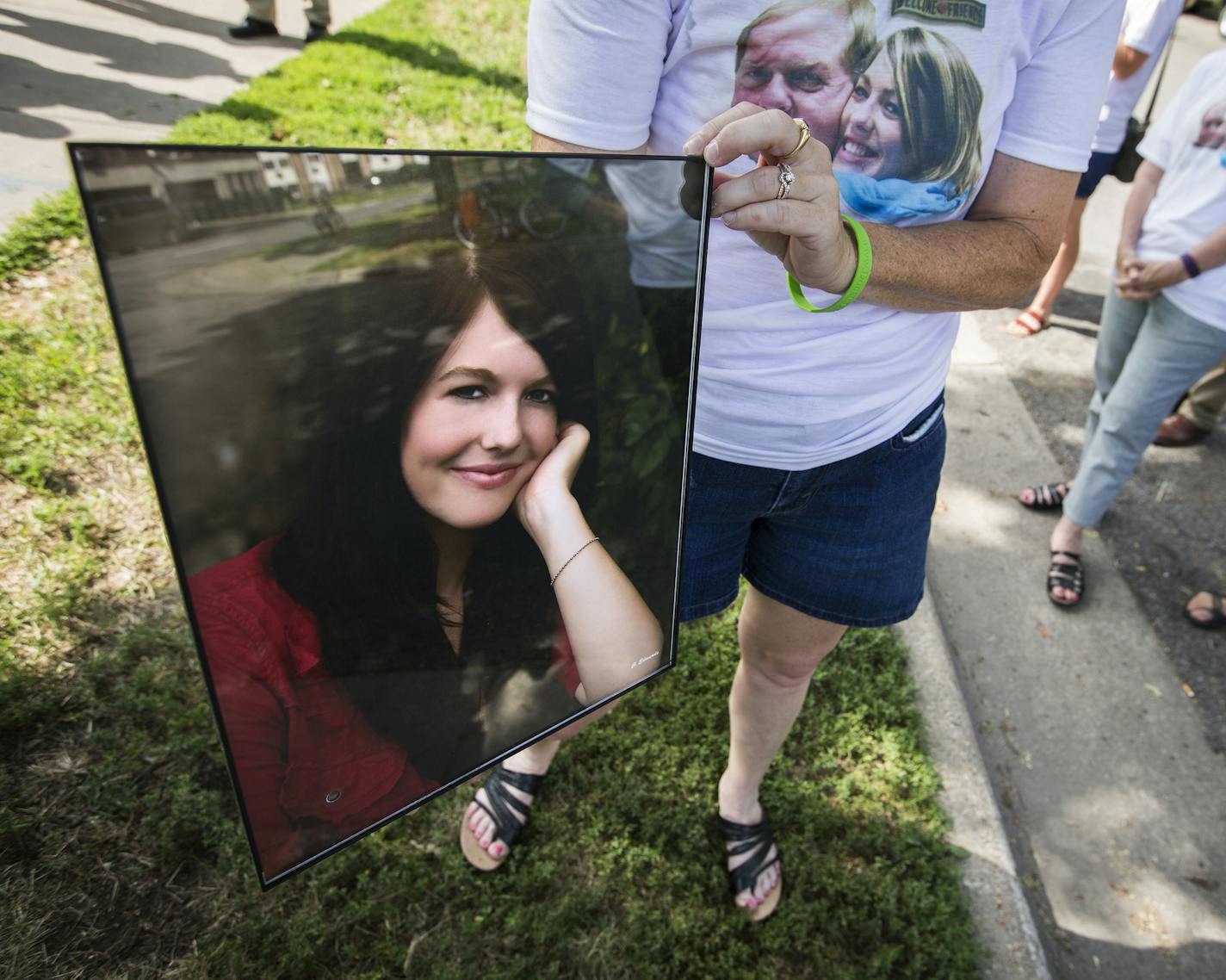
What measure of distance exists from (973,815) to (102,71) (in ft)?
18.8

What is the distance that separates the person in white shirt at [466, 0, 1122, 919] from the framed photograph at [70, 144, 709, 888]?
0.19m

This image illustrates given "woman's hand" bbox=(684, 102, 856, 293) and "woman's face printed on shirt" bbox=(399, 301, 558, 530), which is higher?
"woman's hand" bbox=(684, 102, 856, 293)

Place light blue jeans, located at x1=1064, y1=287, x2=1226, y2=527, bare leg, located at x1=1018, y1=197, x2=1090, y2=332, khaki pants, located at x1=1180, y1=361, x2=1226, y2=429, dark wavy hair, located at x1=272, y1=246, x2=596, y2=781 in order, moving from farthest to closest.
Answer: bare leg, located at x1=1018, y1=197, x2=1090, y2=332 < khaki pants, located at x1=1180, y1=361, x2=1226, y2=429 < light blue jeans, located at x1=1064, y1=287, x2=1226, y2=527 < dark wavy hair, located at x1=272, y1=246, x2=596, y2=781

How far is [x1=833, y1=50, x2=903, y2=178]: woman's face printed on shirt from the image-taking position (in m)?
1.07

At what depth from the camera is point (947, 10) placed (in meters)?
1.05

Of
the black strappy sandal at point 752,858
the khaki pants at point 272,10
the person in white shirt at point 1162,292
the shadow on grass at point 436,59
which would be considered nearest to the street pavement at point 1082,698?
the person in white shirt at point 1162,292

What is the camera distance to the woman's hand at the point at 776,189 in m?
0.86

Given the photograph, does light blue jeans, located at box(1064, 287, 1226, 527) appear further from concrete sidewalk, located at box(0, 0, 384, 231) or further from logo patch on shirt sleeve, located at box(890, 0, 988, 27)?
concrete sidewalk, located at box(0, 0, 384, 231)

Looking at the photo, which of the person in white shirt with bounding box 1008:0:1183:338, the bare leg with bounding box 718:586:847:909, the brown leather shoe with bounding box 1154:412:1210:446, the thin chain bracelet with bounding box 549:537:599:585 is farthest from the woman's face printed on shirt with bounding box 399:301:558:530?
the brown leather shoe with bounding box 1154:412:1210:446

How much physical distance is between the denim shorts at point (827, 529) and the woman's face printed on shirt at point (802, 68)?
0.55m

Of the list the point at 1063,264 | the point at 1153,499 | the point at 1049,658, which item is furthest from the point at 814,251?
the point at 1063,264

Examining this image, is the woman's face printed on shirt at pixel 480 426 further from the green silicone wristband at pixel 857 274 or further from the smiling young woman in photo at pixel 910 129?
the smiling young woman in photo at pixel 910 129

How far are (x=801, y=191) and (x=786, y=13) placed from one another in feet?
0.90

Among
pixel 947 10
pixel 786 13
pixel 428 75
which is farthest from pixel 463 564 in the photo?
pixel 428 75
